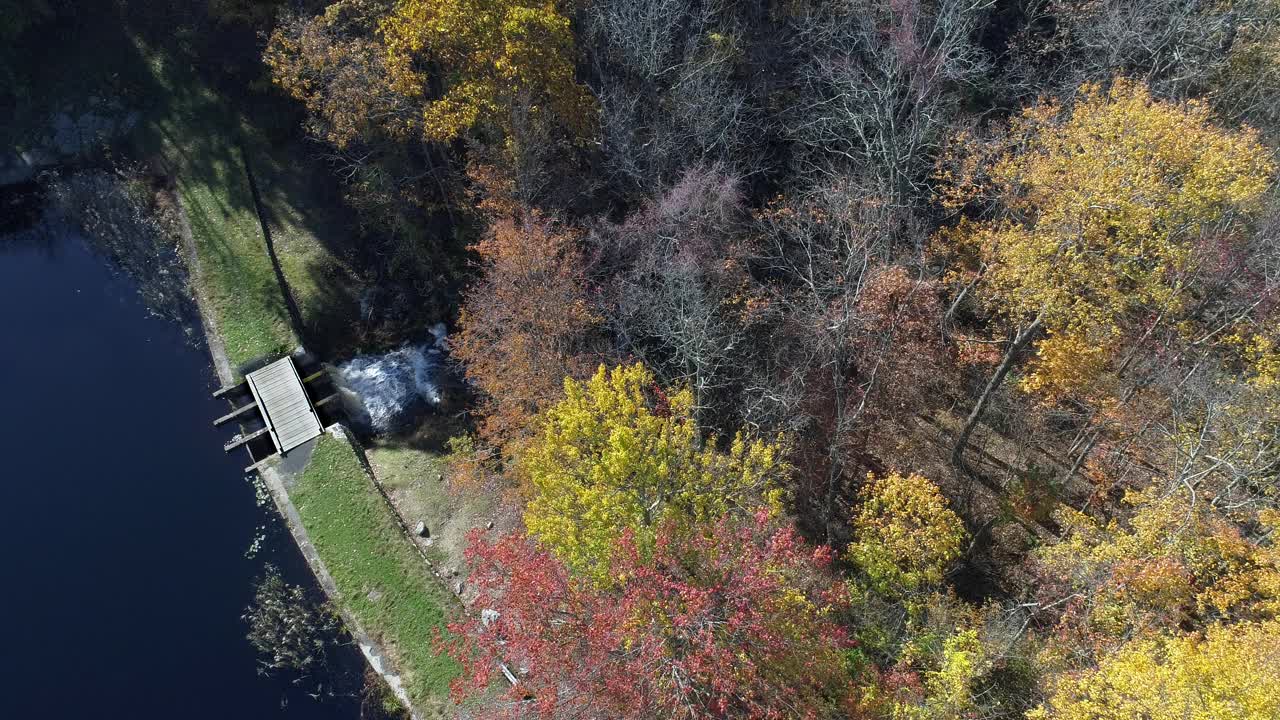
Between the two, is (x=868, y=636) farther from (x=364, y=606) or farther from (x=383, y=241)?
(x=383, y=241)

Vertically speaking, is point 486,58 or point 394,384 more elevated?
point 486,58

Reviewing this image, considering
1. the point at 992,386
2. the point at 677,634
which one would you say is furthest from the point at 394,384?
the point at 992,386

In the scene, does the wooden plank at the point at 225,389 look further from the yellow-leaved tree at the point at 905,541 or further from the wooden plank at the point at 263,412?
the yellow-leaved tree at the point at 905,541

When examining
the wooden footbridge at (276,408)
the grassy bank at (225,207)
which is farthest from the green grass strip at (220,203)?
the wooden footbridge at (276,408)

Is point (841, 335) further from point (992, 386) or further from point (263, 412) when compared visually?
point (263, 412)

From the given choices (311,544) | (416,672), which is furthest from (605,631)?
(311,544)

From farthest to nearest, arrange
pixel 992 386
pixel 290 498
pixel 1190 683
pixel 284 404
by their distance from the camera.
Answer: pixel 284 404
pixel 290 498
pixel 992 386
pixel 1190 683

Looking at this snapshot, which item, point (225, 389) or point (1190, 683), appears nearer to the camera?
point (1190, 683)
